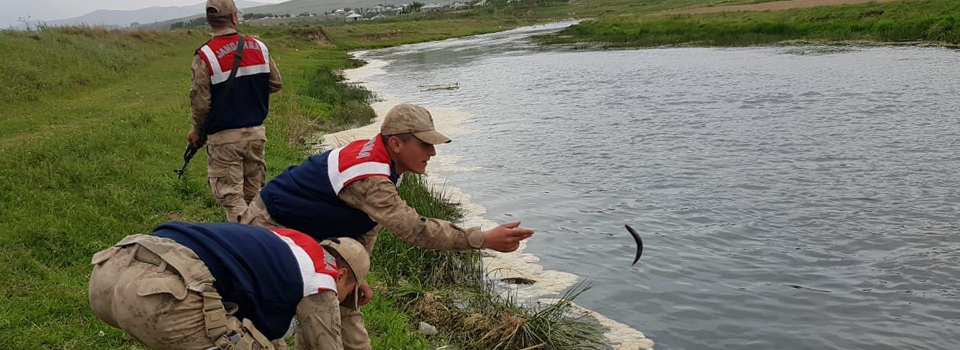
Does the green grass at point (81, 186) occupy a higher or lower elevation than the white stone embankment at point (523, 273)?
higher

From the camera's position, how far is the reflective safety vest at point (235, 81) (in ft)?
24.6

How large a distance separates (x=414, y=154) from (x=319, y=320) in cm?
129

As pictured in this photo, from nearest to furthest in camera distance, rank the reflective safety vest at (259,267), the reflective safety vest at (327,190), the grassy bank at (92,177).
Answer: the reflective safety vest at (259,267)
the reflective safety vest at (327,190)
the grassy bank at (92,177)

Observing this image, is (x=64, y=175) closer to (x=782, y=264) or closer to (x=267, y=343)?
(x=267, y=343)

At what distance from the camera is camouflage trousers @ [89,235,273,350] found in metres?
3.31

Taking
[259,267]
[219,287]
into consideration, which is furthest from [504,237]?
[219,287]

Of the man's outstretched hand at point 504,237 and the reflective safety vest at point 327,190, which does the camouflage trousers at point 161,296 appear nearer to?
the reflective safety vest at point 327,190

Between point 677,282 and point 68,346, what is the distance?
6695 mm

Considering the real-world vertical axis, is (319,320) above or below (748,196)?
above

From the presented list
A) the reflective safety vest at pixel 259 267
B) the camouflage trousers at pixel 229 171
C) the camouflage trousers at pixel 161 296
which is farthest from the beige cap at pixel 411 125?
the camouflage trousers at pixel 229 171

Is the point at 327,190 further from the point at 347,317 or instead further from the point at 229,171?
the point at 229,171

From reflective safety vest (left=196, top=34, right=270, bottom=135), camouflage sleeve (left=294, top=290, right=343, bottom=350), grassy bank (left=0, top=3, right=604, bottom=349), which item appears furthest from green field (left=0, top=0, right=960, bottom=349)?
camouflage sleeve (left=294, top=290, right=343, bottom=350)

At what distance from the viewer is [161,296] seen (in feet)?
10.9

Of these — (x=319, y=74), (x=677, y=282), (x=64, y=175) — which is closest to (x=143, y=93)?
(x=64, y=175)
